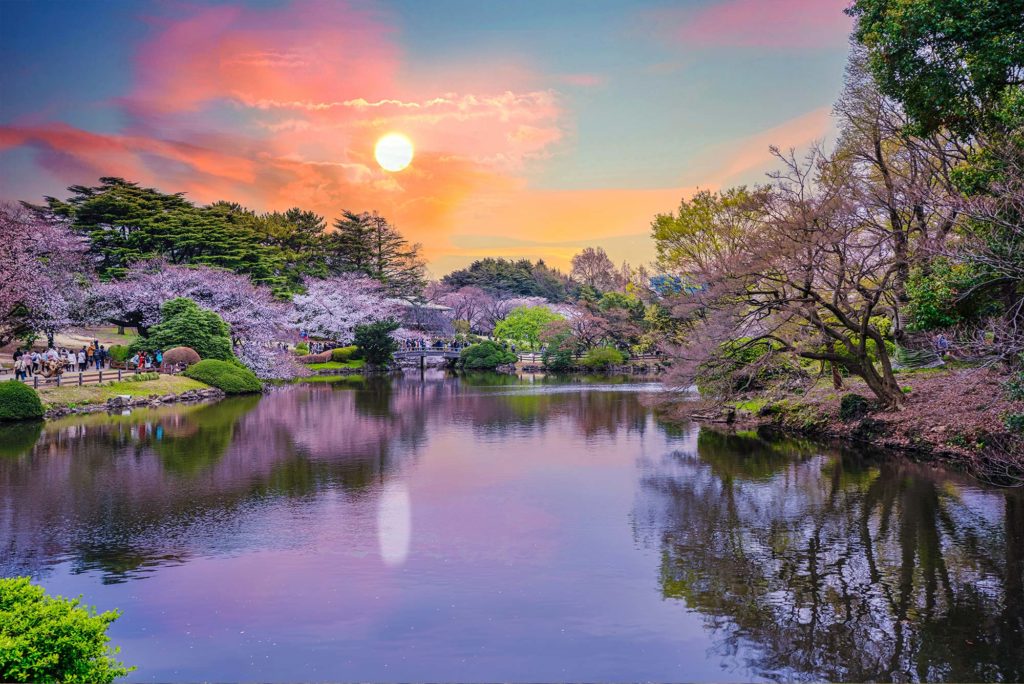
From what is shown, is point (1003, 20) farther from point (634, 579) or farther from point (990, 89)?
point (634, 579)

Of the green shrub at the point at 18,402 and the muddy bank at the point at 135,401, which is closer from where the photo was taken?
the green shrub at the point at 18,402

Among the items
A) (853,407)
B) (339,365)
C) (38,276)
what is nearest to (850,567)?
(853,407)

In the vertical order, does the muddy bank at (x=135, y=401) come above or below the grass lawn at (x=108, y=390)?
below

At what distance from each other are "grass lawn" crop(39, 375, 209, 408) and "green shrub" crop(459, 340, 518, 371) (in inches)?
1018

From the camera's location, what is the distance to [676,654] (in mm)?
8359

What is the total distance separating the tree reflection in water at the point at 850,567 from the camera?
26.9ft

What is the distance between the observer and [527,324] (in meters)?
64.8

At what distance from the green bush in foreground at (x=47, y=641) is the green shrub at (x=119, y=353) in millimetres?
38786

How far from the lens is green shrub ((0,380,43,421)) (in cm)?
2641

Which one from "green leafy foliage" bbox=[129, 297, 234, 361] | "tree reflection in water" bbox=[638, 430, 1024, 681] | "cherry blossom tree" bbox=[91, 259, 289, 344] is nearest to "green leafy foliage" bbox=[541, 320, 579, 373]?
"cherry blossom tree" bbox=[91, 259, 289, 344]

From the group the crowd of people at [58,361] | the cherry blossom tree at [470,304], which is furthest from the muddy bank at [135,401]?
the cherry blossom tree at [470,304]

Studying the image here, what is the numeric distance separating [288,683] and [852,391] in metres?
20.5

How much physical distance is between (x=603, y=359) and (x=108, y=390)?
32275 mm

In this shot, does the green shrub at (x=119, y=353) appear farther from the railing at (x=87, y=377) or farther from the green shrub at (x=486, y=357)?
the green shrub at (x=486, y=357)
